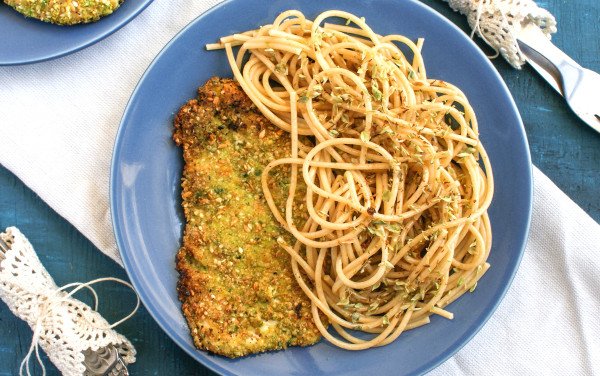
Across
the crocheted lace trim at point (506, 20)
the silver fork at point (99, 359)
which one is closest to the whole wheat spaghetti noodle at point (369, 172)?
the crocheted lace trim at point (506, 20)

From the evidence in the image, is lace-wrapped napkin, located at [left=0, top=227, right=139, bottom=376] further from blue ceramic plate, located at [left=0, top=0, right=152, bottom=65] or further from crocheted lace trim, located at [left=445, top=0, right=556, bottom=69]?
crocheted lace trim, located at [left=445, top=0, right=556, bottom=69]

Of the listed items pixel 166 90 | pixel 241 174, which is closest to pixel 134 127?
pixel 166 90

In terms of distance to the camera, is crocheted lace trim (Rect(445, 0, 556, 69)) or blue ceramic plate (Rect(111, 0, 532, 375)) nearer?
blue ceramic plate (Rect(111, 0, 532, 375))

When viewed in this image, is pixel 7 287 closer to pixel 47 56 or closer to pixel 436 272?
pixel 47 56

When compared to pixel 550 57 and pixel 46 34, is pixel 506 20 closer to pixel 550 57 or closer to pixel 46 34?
pixel 550 57

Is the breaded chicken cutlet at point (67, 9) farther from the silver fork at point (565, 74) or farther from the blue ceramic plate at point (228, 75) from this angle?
the silver fork at point (565, 74)

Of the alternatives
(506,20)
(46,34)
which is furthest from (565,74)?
(46,34)

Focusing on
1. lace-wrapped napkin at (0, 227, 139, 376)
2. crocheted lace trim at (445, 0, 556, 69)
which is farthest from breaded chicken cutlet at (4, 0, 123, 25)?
crocheted lace trim at (445, 0, 556, 69)
